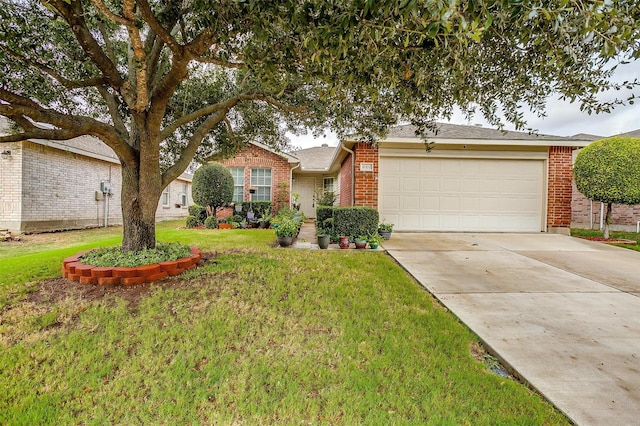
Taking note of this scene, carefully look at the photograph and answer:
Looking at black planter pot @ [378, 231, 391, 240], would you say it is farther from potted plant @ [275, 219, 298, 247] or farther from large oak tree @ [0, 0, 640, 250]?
large oak tree @ [0, 0, 640, 250]

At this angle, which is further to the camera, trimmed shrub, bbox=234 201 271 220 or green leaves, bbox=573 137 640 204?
trimmed shrub, bbox=234 201 271 220

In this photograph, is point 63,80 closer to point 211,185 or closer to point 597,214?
point 211,185

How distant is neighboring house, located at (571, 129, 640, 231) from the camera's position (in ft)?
33.3

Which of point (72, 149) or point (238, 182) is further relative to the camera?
point (238, 182)

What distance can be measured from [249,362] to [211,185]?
31.5 ft

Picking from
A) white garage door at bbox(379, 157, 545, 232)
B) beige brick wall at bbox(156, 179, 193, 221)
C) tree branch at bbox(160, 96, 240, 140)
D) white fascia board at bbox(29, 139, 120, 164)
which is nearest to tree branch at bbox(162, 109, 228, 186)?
tree branch at bbox(160, 96, 240, 140)

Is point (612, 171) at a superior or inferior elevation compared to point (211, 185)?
superior

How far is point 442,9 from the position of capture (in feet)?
4.64

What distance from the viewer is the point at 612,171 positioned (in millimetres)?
7945

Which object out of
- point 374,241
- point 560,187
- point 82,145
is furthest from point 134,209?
point 560,187

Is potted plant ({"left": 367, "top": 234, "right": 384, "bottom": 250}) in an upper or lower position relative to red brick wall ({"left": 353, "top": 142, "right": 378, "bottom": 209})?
lower

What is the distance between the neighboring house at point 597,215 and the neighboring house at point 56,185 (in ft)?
61.4

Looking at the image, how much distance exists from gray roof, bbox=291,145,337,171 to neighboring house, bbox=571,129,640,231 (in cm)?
1056

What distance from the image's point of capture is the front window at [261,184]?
13609 mm
